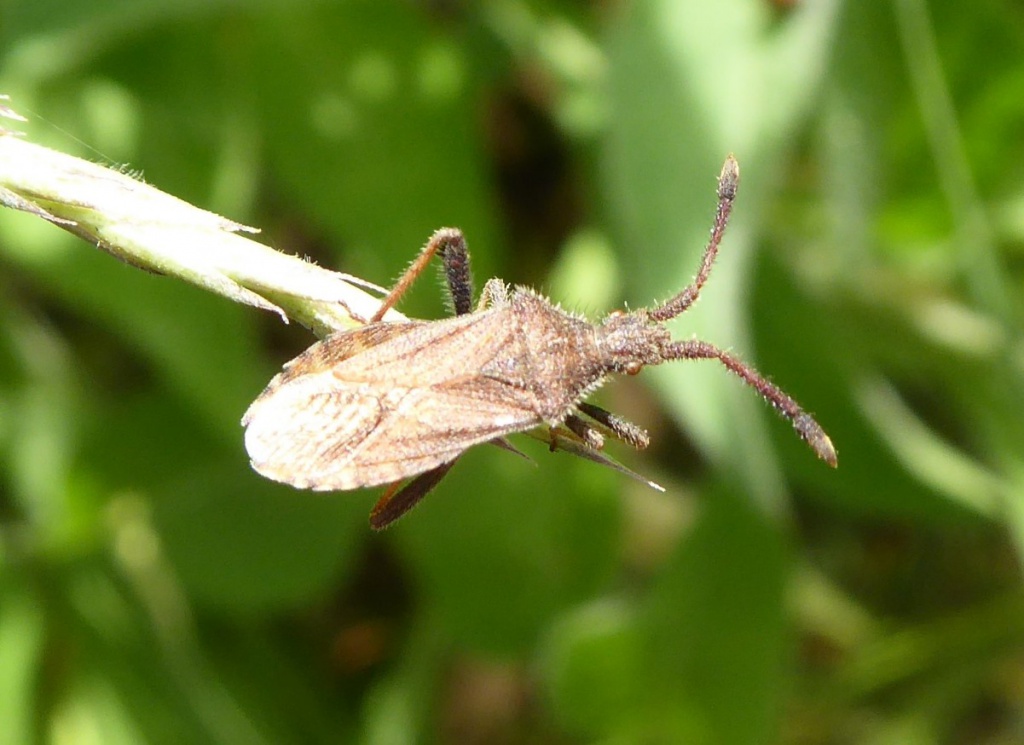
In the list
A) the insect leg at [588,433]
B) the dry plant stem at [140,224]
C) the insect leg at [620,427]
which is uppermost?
the insect leg at [620,427]

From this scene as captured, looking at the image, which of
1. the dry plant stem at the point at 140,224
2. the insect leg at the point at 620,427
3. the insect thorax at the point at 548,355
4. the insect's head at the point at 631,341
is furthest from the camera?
the insect's head at the point at 631,341

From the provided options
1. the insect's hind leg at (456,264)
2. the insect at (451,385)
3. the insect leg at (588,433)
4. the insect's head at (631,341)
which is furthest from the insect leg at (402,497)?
the insect's head at (631,341)

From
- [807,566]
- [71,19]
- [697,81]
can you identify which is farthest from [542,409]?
[807,566]

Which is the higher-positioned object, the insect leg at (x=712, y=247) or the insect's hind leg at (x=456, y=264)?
the insect leg at (x=712, y=247)

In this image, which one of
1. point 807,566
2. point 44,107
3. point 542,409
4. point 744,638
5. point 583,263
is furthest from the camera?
point 807,566

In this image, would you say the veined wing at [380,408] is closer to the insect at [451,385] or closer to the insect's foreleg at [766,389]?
the insect at [451,385]

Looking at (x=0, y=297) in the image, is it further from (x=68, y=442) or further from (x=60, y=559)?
(x=60, y=559)
